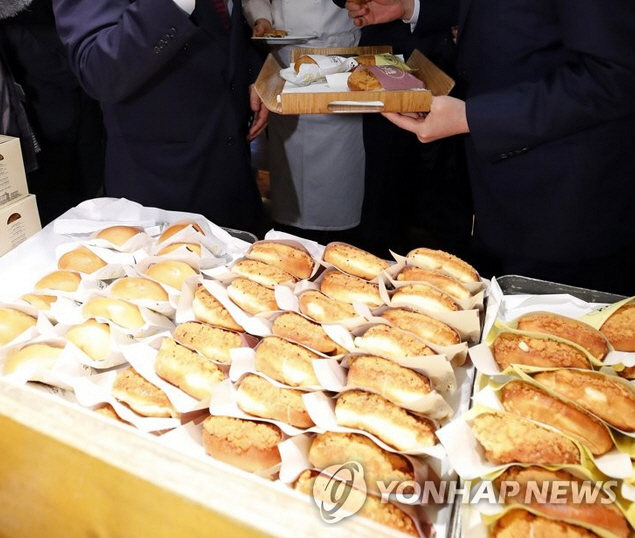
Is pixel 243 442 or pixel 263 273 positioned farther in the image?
pixel 263 273

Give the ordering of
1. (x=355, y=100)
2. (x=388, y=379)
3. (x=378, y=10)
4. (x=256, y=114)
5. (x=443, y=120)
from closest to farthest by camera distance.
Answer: (x=388, y=379) < (x=443, y=120) < (x=355, y=100) < (x=256, y=114) < (x=378, y=10)

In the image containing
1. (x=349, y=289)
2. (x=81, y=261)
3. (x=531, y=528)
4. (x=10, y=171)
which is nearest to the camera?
(x=531, y=528)

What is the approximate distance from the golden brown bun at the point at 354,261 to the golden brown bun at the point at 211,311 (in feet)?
0.89

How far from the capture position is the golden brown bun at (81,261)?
1.34 metres

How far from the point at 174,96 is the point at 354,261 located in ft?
3.02

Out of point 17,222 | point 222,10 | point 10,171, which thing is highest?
point 222,10

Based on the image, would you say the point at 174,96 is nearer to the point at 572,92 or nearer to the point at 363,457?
the point at 572,92

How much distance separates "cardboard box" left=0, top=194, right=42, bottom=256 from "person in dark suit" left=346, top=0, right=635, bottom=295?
1.06 metres

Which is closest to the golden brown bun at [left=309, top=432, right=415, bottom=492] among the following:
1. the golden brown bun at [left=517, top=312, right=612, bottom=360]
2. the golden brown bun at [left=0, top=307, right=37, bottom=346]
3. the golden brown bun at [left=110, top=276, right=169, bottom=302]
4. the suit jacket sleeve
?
the golden brown bun at [left=517, top=312, right=612, bottom=360]

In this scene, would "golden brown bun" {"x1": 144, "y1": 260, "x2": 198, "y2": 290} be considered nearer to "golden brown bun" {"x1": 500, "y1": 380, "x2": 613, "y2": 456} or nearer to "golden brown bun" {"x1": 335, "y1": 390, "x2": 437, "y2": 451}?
"golden brown bun" {"x1": 335, "y1": 390, "x2": 437, "y2": 451}

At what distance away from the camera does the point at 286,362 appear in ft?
3.27

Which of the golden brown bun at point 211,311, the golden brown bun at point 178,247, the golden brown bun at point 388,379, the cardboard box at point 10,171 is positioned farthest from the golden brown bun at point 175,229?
the golden brown bun at point 388,379

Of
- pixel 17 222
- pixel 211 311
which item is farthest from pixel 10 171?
pixel 211 311

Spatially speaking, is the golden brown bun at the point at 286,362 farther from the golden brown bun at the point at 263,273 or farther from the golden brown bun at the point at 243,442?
the golden brown bun at the point at 263,273
